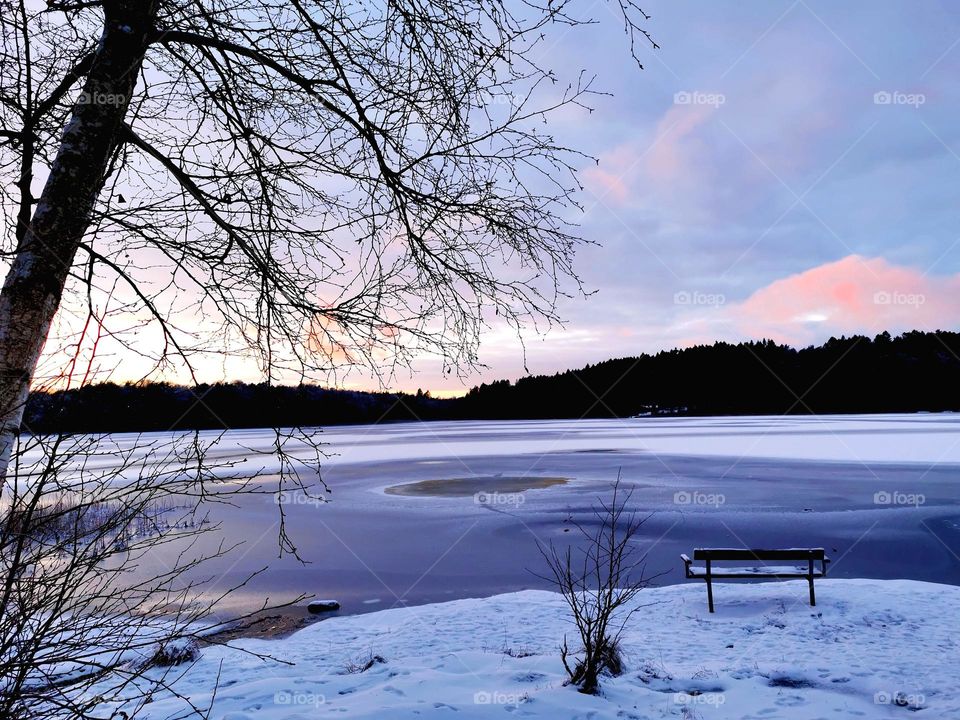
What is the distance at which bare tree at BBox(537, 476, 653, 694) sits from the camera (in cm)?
620

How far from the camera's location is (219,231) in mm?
3814

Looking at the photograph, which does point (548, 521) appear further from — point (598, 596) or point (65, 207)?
point (65, 207)

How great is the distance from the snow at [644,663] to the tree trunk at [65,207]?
3.04m

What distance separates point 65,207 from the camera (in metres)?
3.14

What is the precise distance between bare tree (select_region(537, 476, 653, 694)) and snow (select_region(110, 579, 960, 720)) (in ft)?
0.71

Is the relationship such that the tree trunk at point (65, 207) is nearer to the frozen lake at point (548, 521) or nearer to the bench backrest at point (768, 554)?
the frozen lake at point (548, 521)

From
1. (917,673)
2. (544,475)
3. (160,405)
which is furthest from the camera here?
(544,475)

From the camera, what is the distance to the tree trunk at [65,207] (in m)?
2.98

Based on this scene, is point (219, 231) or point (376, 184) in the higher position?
point (376, 184)

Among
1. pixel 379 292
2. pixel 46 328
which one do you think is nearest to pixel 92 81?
pixel 46 328

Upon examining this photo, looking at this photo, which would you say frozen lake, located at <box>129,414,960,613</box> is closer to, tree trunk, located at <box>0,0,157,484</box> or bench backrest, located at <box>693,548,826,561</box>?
bench backrest, located at <box>693,548,826,561</box>

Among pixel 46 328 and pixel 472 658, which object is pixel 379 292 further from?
pixel 472 658

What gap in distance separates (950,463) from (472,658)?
2974 cm

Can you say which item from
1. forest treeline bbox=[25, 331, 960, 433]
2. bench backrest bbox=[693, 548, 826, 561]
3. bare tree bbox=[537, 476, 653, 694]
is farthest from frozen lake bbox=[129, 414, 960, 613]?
forest treeline bbox=[25, 331, 960, 433]
